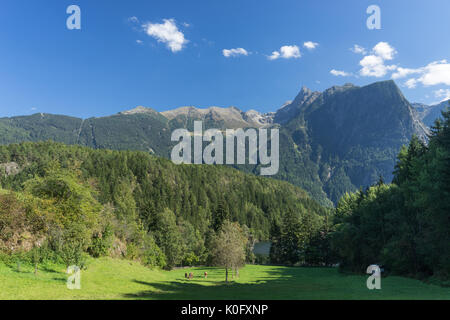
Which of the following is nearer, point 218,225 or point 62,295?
point 62,295

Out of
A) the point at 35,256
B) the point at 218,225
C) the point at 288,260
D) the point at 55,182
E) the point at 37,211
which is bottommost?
the point at 288,260

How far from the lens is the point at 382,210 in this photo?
5534 centimetres

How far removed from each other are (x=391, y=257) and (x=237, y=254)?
88.4 feet

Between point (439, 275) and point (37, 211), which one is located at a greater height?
point (37, 211)

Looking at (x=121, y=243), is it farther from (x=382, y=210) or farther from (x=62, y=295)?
(x=382, y=210)

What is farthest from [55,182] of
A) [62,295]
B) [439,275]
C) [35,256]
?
[439,275]

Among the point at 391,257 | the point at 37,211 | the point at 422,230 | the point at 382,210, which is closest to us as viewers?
the point at 37,211

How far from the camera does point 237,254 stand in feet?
184

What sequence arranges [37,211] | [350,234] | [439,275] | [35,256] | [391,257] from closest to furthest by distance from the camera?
[35,256] < [37,211] < [439,275] < [391,257] < [350,234]
